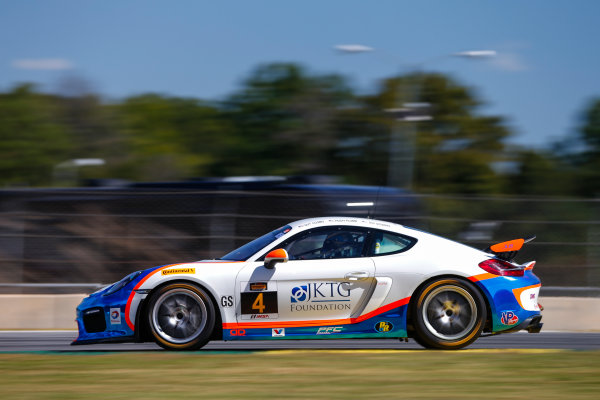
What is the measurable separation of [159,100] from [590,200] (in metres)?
73.2

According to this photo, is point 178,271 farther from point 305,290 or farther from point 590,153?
point 590,153

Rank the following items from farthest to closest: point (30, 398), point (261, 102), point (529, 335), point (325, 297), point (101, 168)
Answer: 1. point (261, 102)
2. point (101, 168)
3. point (529, 335)
4. point (325, 297)
5. point (30, 398)

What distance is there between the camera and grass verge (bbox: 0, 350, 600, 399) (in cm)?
558

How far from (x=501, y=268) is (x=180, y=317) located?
9.75 ft

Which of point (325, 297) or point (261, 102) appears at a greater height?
point (261, 102)

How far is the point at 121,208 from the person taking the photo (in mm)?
13234

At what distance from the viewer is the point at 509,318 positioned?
7.92 meters

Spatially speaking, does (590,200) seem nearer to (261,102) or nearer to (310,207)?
(310,207)

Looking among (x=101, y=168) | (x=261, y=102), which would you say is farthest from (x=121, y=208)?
(x=261, y=102)

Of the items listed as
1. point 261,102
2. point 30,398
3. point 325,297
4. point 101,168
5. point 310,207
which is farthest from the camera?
point 261,102

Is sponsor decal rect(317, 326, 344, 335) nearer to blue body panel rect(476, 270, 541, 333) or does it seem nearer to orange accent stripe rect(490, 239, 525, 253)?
blue body panel rect(476, 270, 541, 333)

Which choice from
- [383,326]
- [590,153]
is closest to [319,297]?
[383,326]

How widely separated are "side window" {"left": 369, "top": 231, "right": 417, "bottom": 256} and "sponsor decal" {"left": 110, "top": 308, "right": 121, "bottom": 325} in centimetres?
235

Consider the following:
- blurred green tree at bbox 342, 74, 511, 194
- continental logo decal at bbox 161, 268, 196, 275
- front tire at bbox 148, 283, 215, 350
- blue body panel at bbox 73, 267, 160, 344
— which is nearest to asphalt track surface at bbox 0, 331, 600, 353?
front tire at bbox 148, 283, 215, 350
